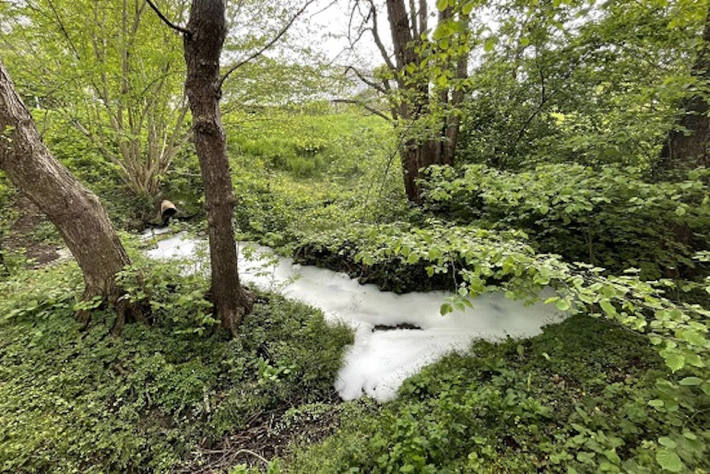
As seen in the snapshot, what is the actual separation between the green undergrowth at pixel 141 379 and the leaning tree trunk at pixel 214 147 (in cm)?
20

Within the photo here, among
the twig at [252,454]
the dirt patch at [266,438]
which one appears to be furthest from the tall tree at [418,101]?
the twig at [252,454]

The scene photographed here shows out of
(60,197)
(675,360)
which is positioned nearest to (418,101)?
(675,360)

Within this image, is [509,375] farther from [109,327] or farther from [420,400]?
[109,327]

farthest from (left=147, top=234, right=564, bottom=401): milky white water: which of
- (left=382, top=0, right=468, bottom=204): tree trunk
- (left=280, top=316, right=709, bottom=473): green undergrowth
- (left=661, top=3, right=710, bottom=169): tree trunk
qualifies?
(left=661, top=3, right=710, bottom=169): tree trunk

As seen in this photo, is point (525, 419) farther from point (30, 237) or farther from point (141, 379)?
point (30, 237)

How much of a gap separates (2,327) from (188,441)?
6.89 feet

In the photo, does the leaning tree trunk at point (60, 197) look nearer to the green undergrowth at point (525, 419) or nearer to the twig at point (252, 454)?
the twig at point (252, 454)

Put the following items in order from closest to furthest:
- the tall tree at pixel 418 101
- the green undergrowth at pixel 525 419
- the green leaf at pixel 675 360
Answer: the green leaf at pixel 675 360, the green undergrowth at pixel 525 419, the tall tree at pixel 418 101

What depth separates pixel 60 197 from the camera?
217 centimetres

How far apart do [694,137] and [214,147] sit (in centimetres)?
371

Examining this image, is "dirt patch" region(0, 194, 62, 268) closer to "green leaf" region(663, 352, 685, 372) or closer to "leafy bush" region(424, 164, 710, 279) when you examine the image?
"leafy bush" region(424, 164, 710, 279)

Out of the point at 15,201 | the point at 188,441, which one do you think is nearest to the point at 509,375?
the point at 188,441

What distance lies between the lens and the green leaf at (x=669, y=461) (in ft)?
3.35

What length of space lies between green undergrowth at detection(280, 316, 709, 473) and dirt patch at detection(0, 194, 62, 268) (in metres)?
4.48
